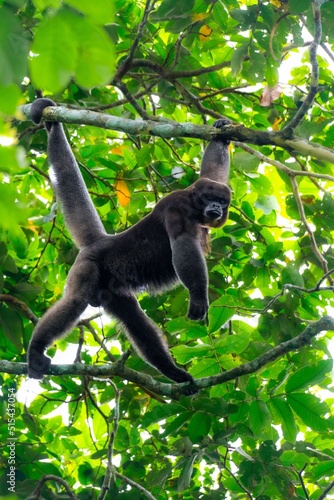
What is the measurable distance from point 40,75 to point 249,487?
391 centimetres

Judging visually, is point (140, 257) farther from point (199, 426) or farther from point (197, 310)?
point (199, 426)

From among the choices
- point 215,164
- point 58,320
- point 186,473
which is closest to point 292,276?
point 215,164

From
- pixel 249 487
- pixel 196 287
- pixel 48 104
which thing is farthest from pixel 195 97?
pixel 249 487

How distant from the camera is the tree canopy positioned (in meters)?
4.16

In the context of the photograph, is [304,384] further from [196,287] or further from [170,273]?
[170,273]

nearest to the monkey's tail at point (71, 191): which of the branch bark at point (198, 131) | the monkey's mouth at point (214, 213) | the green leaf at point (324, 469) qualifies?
the branch bark at point (198, 131)

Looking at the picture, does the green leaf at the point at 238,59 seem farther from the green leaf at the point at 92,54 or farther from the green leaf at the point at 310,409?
the green leaf at the point at 92,54

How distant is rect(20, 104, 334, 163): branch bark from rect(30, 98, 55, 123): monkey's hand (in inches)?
12.2

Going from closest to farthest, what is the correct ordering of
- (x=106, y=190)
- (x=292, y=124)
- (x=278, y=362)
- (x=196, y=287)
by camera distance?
(x=292, y=124), (x=196, y=287), (x=278, y=362), (x=106, y=190)

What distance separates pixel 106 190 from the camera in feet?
21.7

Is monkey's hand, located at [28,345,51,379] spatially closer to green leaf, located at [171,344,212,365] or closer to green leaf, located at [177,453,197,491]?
green leaf, located at [171,344,212,365]

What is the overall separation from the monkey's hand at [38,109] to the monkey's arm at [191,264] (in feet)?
4.36

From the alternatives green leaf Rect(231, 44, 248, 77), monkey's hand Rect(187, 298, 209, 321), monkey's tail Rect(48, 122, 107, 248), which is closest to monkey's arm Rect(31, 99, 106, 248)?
monkey's tail Rect(48, 122, 107, 248)

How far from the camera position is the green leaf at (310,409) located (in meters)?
3.88
